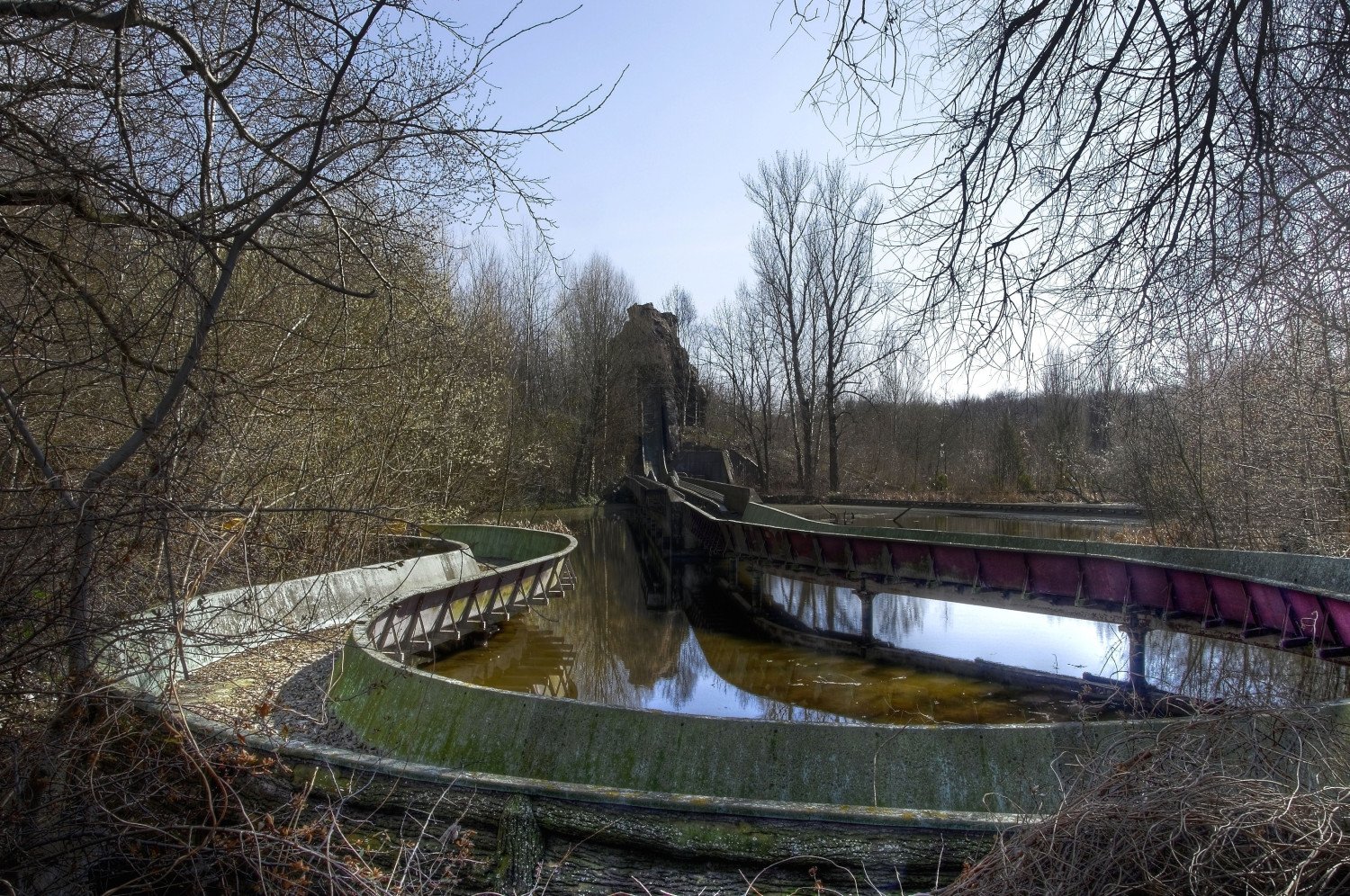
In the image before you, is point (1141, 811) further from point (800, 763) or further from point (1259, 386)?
point (1259, 386)

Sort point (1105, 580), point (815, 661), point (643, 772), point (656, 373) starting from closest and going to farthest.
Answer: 1. point (643, 772)
2. point (1105, 580)
3. point (815, 661)
4. point (656, 373)

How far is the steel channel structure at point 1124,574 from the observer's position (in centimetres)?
1000

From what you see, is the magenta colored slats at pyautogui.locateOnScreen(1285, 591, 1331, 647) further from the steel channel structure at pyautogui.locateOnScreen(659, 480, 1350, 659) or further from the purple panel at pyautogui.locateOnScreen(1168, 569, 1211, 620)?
the purple panel at pyautogui.locateOnScreen(1168, 569, 1211, 620)

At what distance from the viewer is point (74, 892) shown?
4.03 metres

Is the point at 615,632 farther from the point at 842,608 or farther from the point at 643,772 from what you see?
the point at 643,772

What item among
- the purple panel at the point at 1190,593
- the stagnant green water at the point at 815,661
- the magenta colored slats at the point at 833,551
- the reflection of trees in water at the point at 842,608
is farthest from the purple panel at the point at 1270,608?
the magenta colored slats at the point at 833,551

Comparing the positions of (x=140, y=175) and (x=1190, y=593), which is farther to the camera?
(x=1190, y=593)

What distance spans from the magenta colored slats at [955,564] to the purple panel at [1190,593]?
10.4 feet

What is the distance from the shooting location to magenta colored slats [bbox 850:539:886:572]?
1603 centimetres

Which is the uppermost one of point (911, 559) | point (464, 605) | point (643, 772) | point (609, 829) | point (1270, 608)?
point (911, 559)

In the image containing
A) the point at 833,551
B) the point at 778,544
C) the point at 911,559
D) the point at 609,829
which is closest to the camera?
the point at 609,829

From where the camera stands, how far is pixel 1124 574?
1258 centimetres

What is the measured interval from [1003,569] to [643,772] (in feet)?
31.8

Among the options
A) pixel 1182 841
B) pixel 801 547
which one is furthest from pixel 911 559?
pixel 1182 841
